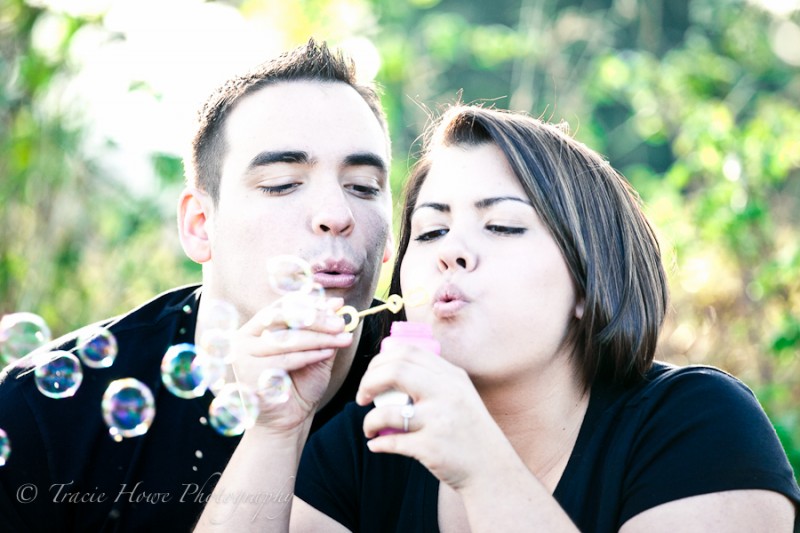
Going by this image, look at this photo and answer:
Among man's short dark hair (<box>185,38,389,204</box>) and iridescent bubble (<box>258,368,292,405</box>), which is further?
man's short dark hair (<box>185,38,389,204</box>)

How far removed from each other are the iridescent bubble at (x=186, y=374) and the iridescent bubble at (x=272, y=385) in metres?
0.30

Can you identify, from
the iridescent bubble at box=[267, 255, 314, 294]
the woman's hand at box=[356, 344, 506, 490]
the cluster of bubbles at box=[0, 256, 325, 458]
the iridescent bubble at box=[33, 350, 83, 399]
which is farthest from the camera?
the iridescent bubble at box=[33, 350, 83, 399]

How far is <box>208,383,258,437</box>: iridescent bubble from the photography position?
195 centimetres

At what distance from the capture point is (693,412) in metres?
1.82

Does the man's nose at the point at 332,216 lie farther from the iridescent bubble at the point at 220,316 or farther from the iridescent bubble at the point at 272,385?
the iridescent bubble at the point at 272,385

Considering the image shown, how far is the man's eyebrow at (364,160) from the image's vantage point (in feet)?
8.06

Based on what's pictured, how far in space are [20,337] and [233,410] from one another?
2.47 ft

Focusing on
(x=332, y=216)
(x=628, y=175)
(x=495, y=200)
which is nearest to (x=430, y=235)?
(x=495, y=200)

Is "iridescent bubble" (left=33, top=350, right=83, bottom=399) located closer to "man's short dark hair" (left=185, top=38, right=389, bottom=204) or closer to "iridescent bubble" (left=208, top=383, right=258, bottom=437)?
"iridescent bubble" (left=208, top=383, right=258, bottom=437)

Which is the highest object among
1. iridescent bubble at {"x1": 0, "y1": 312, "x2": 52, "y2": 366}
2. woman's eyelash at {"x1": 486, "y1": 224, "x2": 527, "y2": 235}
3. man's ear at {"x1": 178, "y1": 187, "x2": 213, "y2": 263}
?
man's ear at {"x1": 178, "y1": 187, "x2": 213, "y2": 263}

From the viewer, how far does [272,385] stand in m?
1.92

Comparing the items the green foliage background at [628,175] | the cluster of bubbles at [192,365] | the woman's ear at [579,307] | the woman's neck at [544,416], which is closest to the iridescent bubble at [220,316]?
the cluster of bubbles at [192,365]

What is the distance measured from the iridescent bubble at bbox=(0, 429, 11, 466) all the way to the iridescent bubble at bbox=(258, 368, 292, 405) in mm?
784

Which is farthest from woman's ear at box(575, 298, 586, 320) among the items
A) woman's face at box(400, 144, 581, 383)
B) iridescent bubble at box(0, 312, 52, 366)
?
iridescent bubble at box(0, 312, 52, 366)
